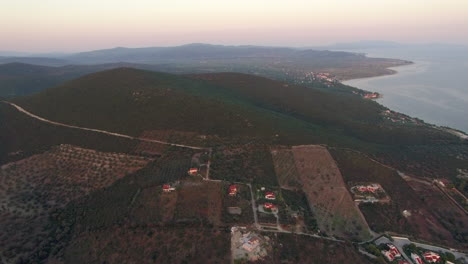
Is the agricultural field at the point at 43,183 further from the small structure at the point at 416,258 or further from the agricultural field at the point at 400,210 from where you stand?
the small structure at the point at 416,258

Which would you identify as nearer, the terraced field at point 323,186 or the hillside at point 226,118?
the terraced field at point 323,186

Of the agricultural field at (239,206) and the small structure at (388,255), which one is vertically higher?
the agricultural field at (239,206)

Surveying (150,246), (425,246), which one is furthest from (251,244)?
(425,246)

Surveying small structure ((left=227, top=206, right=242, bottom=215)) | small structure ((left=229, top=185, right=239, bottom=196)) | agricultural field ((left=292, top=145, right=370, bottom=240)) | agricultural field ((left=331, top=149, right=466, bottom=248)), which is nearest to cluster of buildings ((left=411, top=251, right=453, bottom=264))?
agricultural field ((left=331, top=149, right=466, bottom=248))

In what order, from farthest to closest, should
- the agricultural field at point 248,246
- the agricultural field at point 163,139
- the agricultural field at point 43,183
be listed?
1. the agricultural field at point 163,139
2. the agricultural field at point 43,183
3. the agricultural field at point 248,246

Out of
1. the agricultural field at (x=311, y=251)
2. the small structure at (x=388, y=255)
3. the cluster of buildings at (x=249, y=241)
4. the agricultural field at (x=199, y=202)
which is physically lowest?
the small structure at (x=388, y=255)

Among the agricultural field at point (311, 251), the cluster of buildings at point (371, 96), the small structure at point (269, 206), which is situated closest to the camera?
the agricultural field at point (311, 251)

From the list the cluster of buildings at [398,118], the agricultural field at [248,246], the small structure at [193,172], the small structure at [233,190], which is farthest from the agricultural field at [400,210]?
the cluster of buildings at [398,118]

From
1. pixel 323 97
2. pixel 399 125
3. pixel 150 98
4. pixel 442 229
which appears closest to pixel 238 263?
pixel 442 229
